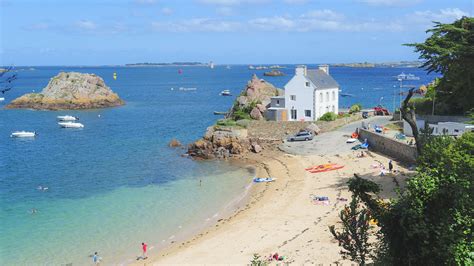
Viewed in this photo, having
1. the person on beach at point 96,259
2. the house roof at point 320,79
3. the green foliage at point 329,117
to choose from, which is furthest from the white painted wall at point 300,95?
the person on beach at point 96,259

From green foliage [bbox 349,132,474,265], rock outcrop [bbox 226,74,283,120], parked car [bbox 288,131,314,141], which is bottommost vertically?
parked car [bbox 288,131,314,141]

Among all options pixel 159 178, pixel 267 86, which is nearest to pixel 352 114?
pixel 267 86

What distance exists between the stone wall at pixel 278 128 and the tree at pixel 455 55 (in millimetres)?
12525

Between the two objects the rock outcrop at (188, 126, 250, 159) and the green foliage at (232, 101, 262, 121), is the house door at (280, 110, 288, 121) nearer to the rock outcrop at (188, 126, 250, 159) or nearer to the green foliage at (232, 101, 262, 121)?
the green foliage at (232, 101, 262, 121)

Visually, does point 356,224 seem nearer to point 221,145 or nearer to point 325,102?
point 221,145

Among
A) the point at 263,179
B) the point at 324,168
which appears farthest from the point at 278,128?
the point at 263,179

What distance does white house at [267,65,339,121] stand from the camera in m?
59.7

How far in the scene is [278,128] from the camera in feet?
189

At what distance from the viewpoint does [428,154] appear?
63.9 feet

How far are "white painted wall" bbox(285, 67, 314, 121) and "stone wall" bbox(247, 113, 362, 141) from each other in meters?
3.00

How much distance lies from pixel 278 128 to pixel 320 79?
9.29 metres

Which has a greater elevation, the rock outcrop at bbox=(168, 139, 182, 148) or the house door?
the house door

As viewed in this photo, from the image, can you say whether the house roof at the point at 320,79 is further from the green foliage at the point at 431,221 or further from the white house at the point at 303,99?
the green foliage at the point at 431,221

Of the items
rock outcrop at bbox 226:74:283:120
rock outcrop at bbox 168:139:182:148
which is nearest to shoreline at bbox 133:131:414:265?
rock outcrop at bbox 226:74:283:120
